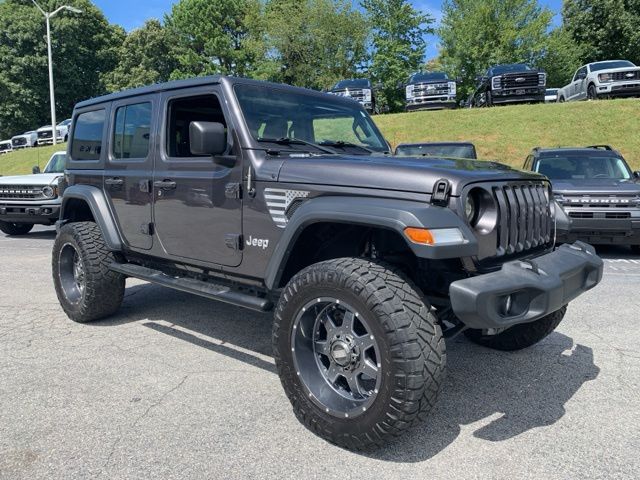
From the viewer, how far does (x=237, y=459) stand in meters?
2.59

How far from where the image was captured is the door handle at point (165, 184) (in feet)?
12.7

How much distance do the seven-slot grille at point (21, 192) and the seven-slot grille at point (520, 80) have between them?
16069 millimetres

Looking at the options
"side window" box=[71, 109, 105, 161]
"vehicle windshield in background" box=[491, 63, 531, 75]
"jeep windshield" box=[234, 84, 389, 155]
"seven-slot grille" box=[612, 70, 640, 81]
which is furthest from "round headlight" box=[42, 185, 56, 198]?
"seven-slot grille" box=[612, 70, 640, 81]

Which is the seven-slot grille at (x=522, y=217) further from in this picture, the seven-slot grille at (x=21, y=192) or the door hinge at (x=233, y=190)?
the seven-slot grille at (x=21, y=192)

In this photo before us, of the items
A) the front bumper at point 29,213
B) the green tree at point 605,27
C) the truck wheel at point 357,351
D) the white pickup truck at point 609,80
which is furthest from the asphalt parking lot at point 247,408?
the green tree at point 605,27

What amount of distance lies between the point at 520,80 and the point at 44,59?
1525 inches

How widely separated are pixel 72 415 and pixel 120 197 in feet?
6.47

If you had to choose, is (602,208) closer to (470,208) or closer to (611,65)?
(470,208)

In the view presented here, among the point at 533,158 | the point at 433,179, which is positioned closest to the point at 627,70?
the point at 533,158

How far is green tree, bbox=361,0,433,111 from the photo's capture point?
31281 millimetres

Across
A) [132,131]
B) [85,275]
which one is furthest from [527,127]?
[85,275]

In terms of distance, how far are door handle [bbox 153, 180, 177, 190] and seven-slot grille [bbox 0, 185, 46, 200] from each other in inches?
305

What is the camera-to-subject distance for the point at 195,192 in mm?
3691

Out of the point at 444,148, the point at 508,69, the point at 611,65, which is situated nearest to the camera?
the point at 444,148
